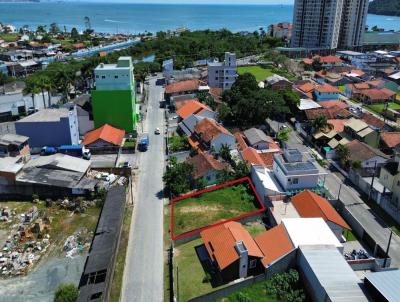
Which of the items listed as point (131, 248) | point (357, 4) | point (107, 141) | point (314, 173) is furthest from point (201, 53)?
point (131, 248)

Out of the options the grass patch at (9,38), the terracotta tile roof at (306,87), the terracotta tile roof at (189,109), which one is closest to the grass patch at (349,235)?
the terracotta tile roof at (189,109)

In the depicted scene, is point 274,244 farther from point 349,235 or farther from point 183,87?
point 183,87

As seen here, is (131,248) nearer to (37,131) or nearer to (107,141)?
(107,141)

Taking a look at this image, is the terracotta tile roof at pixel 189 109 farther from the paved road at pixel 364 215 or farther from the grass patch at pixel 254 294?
the grass patch at pixel 254 294

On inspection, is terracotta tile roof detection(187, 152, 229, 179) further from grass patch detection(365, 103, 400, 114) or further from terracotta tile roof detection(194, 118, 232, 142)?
grass patch detection(365, 103, 400, 114)

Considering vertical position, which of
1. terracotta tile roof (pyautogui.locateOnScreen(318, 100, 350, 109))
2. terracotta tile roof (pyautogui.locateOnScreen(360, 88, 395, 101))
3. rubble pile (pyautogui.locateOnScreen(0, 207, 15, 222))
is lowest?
rubble pile (pyautogui.locateOnScreen(0, 207, 15, 222))

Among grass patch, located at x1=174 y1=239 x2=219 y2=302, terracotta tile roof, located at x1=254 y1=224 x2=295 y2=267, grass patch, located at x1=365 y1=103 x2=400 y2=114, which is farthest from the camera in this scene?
grass patch, located at x1=365 y1=103 x2=400 y2=114

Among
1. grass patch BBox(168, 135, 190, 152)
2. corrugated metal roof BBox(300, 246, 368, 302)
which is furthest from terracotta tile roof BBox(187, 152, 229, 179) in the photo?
corrugated metal roof BBox(300, 246, 368, 302)
